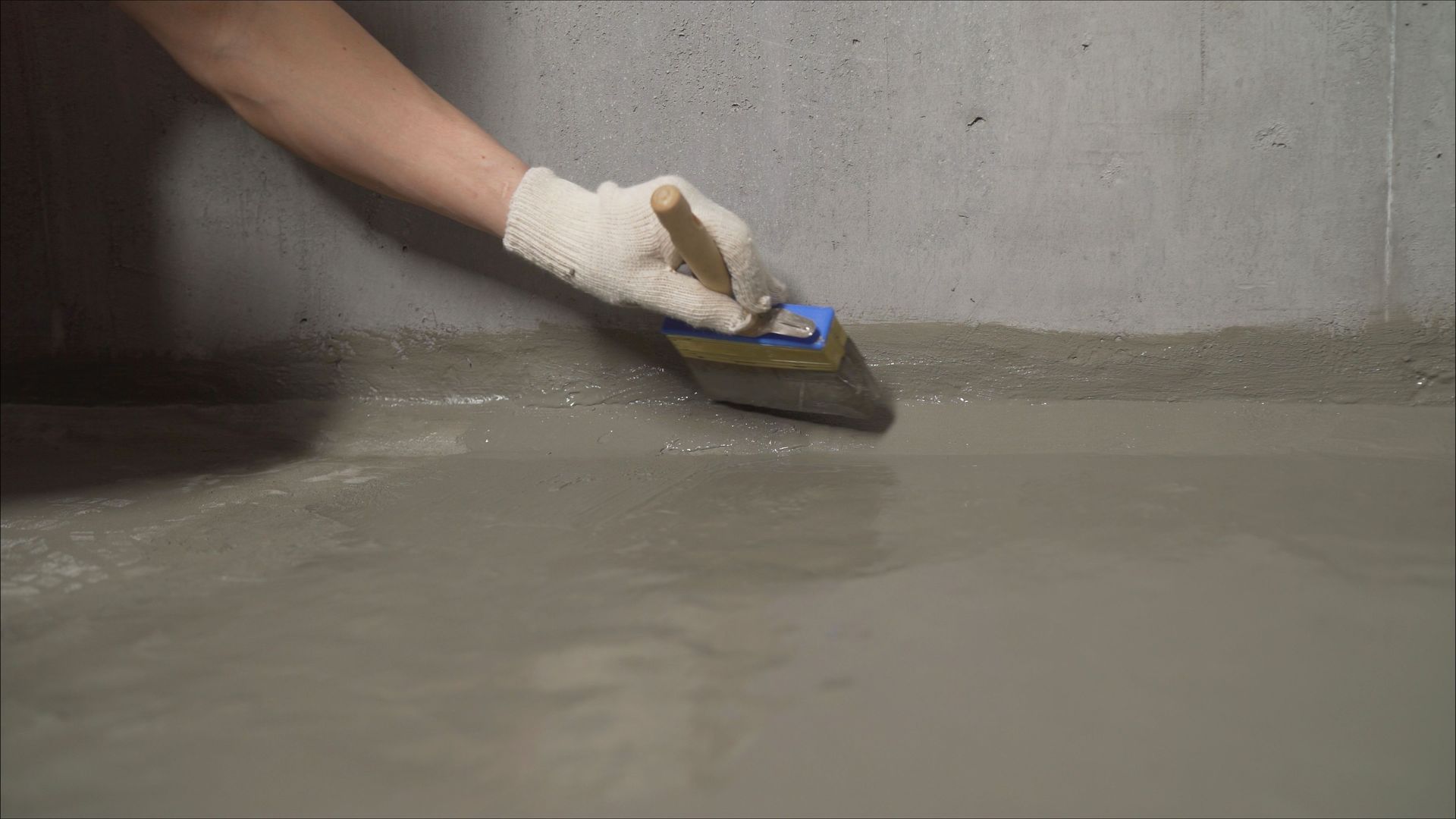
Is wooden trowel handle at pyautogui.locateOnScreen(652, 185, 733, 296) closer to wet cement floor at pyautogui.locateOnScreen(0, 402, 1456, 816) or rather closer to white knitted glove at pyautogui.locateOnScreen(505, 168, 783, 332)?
white knitted glove at pyautogui.locateOnScreen(505, 168, 783, 332)

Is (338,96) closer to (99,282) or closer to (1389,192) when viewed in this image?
(99,282)

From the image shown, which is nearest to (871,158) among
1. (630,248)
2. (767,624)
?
(630,248)

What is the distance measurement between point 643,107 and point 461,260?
1.50 feet

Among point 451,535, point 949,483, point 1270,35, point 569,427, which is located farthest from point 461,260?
point 1270,35

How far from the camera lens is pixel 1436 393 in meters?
1.79

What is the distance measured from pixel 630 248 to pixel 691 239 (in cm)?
18

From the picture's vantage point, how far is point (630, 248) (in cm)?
153

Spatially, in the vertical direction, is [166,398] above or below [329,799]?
above

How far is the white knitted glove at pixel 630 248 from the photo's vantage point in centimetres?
150

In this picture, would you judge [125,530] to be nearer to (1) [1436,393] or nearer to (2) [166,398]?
(2) [166,398]

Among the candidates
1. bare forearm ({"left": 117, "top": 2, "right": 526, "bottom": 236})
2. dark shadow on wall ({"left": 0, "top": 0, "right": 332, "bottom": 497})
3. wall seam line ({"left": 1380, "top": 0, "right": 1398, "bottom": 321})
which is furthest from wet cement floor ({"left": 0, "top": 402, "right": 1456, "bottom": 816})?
bare forearm ({"left": 117, "top": 2, "right": 526, "bottom": 236})

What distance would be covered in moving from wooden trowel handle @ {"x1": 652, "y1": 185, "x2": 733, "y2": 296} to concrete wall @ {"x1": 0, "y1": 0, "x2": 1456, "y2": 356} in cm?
37

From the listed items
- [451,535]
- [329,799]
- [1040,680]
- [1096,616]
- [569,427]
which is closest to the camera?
[329,799]

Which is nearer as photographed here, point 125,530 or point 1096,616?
point 1096,616
